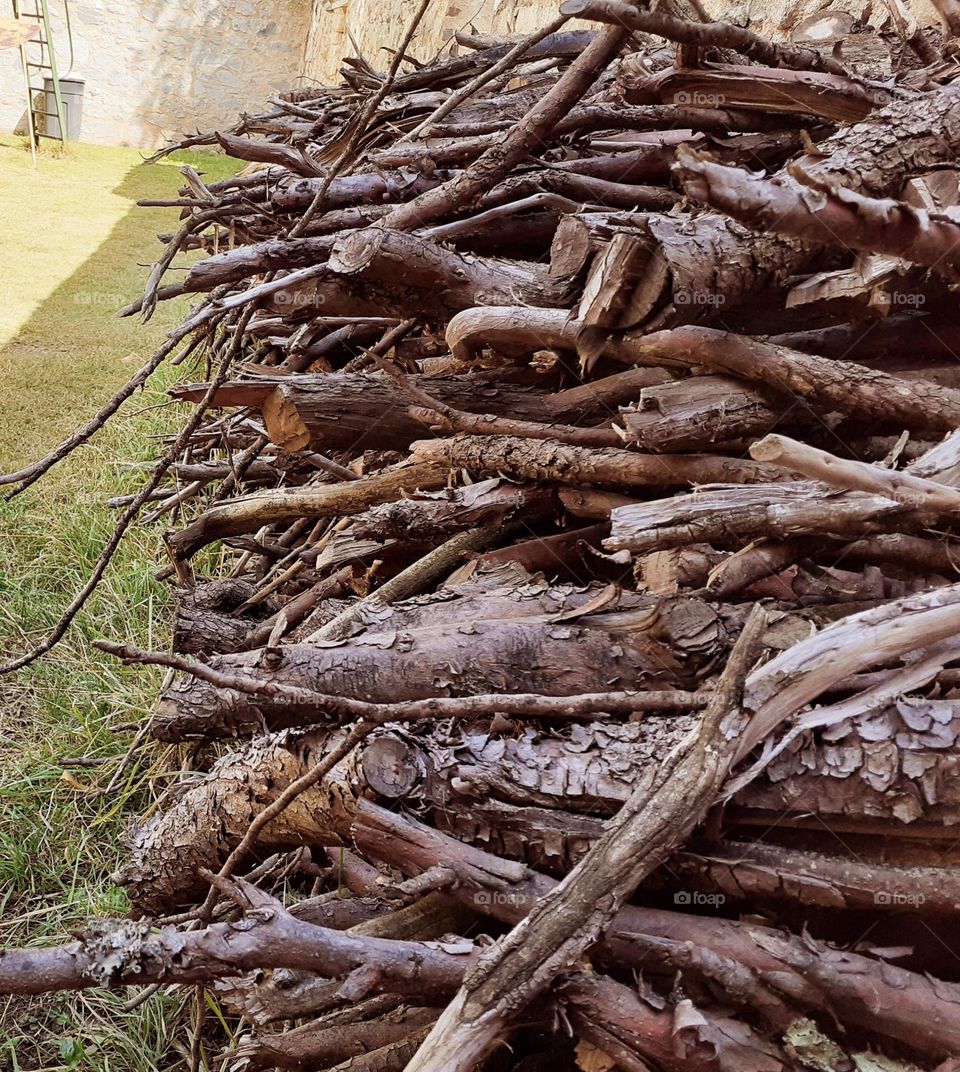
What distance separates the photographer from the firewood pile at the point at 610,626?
1.23 m

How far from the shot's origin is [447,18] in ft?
22.7

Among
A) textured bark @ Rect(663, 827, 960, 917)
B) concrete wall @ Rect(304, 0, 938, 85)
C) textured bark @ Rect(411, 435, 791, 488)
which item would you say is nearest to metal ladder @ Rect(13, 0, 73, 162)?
concrete wall @ Rect(304, 0, 938, 85)

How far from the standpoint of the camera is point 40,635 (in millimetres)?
3271

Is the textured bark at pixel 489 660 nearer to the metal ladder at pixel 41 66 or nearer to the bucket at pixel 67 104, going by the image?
the metal ladder at pixel 41 66

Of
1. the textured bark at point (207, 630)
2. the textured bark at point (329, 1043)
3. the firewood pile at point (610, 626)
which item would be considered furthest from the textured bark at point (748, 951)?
the textured bark at point (207, 630)

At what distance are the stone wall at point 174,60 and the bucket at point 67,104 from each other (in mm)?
282

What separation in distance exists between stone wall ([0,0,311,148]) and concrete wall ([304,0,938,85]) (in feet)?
1.69

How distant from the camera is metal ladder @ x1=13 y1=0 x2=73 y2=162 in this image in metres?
9.69

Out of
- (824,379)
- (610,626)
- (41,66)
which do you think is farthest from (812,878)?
(41,66)

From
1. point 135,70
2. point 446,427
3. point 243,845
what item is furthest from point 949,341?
point 135,70

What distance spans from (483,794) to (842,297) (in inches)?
47.3

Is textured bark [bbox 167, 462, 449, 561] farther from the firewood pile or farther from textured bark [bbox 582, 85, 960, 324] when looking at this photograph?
textured bark [bbox 582, 85, 960, 324]

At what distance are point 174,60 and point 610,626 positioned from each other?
1211 cm

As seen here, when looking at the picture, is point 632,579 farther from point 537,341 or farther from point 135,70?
point 135,70
